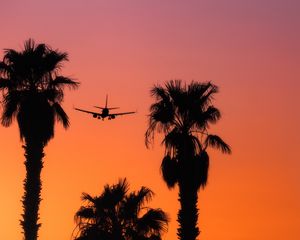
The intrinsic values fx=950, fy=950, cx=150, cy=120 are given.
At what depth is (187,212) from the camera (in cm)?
5191

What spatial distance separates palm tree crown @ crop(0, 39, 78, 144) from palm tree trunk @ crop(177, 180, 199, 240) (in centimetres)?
996

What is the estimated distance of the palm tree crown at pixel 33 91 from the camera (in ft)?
188

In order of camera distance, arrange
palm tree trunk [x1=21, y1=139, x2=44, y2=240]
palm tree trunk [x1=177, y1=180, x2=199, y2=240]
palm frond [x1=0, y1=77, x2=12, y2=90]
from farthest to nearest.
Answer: palm frond [x1=0, y1=77, x2=12, y2=90]
palm tree trunk [x1=21, y1=139, x2=44, y2=240]
palm tree trunk [x1=177, y1=180, x2=199, y2=240]

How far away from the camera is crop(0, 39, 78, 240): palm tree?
5581cm

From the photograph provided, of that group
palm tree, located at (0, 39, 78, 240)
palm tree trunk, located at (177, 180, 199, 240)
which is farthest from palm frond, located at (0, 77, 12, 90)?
palm tree trunk, located at (177, 180, 199, 240)

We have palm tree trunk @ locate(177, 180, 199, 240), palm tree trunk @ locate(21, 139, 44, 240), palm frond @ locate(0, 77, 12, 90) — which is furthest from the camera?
palm frond @ locate(0, 77, 12, 90)

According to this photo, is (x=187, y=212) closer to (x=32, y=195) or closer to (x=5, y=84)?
(x=32, y=195)

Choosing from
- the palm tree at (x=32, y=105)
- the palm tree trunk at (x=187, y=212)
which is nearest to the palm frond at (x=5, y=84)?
the palm tree at (x=32, y=105)

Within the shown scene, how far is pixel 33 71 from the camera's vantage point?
194 feet

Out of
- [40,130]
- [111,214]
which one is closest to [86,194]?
[111,214]

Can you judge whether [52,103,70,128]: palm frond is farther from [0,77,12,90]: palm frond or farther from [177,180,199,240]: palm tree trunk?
[177,180,199,240]: palm tree trunk

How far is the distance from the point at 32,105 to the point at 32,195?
5659 millimetres

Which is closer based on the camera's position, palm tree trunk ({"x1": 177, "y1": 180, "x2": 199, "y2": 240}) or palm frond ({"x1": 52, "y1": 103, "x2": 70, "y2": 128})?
palm tree trunk ({"x1": 177, "y1": 180, "x2": 199, "y2": 240})

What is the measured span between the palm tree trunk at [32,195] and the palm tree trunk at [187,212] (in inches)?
354
